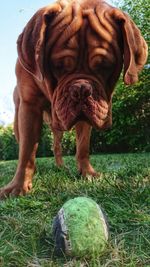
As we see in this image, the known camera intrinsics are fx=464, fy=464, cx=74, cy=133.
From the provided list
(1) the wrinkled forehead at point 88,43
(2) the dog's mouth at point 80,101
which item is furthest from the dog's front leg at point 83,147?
(1) the wrinkled forehead at point 88,43

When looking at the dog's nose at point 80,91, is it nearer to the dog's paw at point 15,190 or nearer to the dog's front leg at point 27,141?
the dog's front leg at point 27,141

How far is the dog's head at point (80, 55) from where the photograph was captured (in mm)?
3053

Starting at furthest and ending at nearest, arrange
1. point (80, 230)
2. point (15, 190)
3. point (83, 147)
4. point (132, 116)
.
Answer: point (132, 116) < point (83, 147) < point (15, 190) < point (80, 230)

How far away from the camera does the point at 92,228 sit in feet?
6.76


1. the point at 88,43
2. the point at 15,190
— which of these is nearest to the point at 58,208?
the point at 15,190

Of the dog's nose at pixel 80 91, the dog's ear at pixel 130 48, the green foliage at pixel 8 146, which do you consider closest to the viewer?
the dog's nose at pixel 80 91

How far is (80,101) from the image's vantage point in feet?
9.89

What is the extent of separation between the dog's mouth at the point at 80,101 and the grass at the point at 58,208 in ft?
1.65

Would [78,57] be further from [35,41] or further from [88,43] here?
[35,41]

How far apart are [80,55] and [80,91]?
0.27 metres

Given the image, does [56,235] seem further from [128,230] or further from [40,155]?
[40,155]

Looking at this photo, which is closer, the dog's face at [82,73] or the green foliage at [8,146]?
the dog's face at [82,73]

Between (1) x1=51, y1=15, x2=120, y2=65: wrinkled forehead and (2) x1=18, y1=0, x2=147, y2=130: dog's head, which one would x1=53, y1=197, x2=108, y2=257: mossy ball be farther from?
(1) x1=51, y1=15, x2=120, y2=65: wrinkled forehead

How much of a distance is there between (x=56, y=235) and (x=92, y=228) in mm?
192
